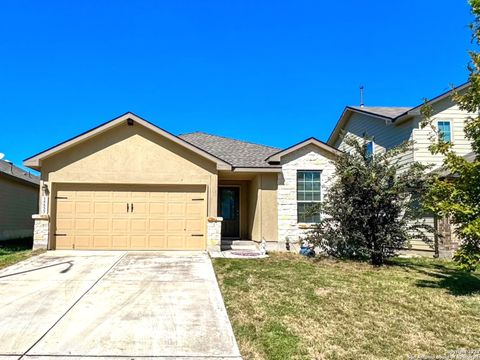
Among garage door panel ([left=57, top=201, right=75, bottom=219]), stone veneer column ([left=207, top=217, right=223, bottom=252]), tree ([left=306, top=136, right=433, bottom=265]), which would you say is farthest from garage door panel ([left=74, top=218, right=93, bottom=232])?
tree ([left=306, top=136, right=433, bottom=265])

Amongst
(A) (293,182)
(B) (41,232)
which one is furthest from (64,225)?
(A) (293,182)

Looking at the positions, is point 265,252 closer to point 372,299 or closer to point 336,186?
point 336,186

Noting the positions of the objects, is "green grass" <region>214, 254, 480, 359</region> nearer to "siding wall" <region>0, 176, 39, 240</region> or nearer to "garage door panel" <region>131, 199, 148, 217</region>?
"garage door panel" <region>131, 199, 148, 217</region>

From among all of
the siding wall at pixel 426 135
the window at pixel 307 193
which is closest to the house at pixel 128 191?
the window at pixel 307 193

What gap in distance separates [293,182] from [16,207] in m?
13.2

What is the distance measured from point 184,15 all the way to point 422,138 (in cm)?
959

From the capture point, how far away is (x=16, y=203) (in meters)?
18.0

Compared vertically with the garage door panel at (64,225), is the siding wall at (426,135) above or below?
above

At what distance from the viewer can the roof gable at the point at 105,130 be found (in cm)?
1200

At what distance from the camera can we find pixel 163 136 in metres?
12.5

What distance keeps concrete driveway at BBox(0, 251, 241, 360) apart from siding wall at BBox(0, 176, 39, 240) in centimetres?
781

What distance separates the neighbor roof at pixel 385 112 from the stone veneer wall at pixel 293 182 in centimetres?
327

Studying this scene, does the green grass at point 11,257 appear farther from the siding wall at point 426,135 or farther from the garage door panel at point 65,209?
the siding wall at point 426,135

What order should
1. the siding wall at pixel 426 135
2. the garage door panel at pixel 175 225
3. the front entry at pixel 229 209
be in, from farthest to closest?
the front entry at pixel 229 209 < the siding wall at pixel 426 135 < the garage door panel at pixel 175 225
